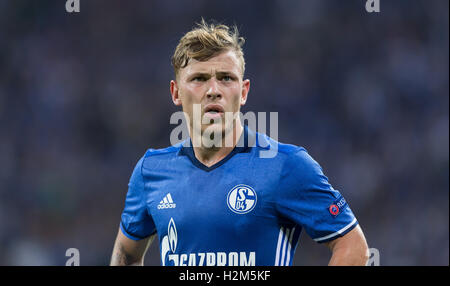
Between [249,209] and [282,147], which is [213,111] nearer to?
[282,147]

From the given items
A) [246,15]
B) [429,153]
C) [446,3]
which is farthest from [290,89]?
[446,3]

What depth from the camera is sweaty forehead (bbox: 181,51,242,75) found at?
3.63m

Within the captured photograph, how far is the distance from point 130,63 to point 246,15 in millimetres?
2342

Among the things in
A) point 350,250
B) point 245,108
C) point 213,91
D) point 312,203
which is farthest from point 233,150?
point 245,108

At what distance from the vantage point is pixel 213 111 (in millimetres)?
3602

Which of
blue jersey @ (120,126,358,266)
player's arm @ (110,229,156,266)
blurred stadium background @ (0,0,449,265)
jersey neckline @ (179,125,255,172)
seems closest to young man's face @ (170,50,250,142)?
jersey neckline @ (179,125,255,172)

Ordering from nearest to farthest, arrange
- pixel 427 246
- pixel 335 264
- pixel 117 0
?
pixel 335 264 < pixel 427 246 < pixel 117 0

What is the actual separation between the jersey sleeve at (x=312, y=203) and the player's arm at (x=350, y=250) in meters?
0.03

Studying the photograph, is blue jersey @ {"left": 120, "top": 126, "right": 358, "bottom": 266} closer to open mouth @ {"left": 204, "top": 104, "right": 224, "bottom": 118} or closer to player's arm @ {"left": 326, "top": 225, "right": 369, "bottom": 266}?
player's arm @ {"left": 326, "top": 225, "right": 369, "bottom": 266}

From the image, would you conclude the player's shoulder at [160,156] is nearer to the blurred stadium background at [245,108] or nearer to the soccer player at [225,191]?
the soccer player at [225,191]

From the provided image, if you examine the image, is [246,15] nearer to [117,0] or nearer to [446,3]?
[117,0]

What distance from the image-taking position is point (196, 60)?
3684 millimetres

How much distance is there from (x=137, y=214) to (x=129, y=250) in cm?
30

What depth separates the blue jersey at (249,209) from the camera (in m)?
3.34
